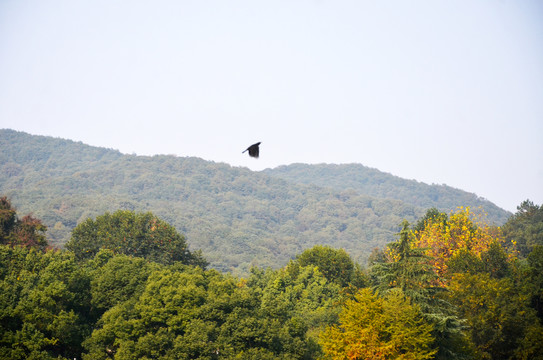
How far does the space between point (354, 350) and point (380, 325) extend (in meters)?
1.84

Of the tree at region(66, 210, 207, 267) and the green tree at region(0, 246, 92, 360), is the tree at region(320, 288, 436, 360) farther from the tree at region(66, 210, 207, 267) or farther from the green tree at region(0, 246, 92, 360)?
the tree at region(66, 210, 207, 267)

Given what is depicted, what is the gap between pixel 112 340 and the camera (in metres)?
33.3

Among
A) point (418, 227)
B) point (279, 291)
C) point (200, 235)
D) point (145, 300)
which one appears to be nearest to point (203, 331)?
point (145, 300)

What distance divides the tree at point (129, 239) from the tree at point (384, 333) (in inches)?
1041

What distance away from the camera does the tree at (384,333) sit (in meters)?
27.9

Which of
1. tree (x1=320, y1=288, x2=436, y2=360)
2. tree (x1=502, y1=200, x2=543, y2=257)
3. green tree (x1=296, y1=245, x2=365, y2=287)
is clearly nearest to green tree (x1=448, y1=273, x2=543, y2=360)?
tree (x1=320, y1=288, x2=436, y2=360)

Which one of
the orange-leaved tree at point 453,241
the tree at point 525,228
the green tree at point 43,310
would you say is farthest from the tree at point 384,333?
the tree at point 525,228

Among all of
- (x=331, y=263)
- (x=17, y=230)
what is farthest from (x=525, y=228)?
(x=17, y=230)

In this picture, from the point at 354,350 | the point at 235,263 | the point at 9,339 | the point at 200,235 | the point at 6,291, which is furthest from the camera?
the point at 200,235

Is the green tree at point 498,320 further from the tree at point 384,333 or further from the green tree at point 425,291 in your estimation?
the tree at point 384,333

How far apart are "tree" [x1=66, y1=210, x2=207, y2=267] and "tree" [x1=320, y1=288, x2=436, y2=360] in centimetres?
2645

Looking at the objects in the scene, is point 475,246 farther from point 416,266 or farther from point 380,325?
point 380,325

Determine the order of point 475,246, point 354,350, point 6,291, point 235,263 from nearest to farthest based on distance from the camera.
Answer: point 354,350
point 6,291
point 475,246
point 235,263

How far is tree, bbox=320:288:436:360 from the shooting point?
91.4 feet
